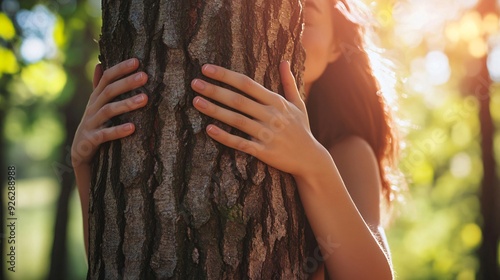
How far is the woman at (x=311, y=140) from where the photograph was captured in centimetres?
163

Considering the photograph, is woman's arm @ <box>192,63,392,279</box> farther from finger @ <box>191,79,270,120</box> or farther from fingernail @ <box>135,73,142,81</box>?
fingernail @ <box>135,73,142,81</box>

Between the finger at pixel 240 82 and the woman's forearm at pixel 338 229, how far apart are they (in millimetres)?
310

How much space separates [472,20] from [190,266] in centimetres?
910

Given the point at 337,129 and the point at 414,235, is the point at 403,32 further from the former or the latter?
the point at 414,235

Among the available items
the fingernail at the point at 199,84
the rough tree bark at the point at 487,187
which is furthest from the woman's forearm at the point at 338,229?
the rough tree bark at the point at 487,187

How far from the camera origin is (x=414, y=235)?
55.2ft

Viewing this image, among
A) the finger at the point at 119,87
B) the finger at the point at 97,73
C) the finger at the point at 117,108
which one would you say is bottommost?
the finger at the point at 117,108

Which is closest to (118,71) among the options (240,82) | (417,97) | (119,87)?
(119,87)

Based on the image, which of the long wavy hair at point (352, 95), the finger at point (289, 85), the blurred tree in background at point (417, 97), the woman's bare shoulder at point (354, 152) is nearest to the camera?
the finger at point (289, 85)

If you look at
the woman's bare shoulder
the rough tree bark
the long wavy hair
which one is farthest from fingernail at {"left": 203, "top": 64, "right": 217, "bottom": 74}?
the rough tree bark

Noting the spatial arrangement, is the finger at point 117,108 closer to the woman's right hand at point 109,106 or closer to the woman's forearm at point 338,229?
the woman's right hand at point 109,106

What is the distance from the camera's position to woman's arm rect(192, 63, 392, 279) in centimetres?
162

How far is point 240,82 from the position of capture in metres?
1.64

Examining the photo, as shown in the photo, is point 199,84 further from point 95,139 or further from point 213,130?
point 95,139
